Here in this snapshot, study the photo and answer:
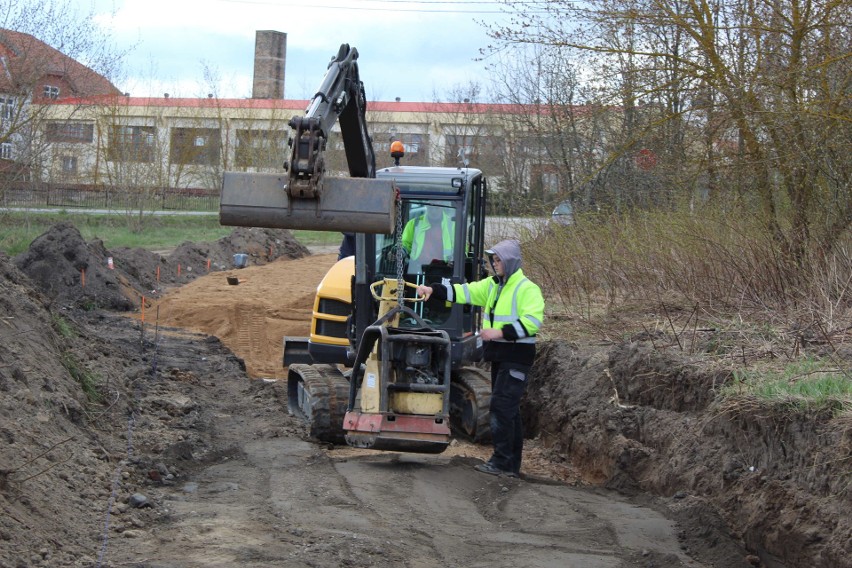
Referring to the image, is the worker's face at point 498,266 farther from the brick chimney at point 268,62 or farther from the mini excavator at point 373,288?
the brick chimney at point 268,62

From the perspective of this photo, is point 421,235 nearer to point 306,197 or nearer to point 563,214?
point 306,197

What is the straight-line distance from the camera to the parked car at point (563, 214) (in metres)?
17.9

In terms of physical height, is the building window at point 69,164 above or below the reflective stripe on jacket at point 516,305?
above

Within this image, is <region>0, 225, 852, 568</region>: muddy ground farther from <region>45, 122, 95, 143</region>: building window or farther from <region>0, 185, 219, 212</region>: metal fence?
<region>0, 185, 219, 212</region>: metal fence

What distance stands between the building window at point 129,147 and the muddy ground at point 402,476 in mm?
22815

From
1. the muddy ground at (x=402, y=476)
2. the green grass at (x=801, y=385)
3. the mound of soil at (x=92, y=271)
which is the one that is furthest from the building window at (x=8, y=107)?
the green grass at (x=801, y=385)

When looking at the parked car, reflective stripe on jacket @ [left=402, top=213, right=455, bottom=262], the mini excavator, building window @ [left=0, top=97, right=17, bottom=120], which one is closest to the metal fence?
building window @ [left=0, top=97, right=17, bottom=120]

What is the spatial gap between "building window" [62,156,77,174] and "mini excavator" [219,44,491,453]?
18245 millimetres

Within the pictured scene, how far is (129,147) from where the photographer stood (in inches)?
1329

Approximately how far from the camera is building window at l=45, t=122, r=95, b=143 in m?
22.1

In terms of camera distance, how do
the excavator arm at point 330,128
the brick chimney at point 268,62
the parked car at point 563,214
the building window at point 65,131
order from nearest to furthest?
the excavator arm at point 330,128 → the parked car at point 563,214 → the building window at point 65,131 → the brick chimney at point 268,62

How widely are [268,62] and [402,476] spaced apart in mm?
51485

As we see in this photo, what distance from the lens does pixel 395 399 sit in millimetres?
8508

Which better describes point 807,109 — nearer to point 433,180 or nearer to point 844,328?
point 844,328
